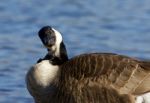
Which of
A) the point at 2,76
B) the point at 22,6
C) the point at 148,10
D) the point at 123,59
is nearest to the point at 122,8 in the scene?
the point at 148,10

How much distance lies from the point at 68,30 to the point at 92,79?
5.60 m

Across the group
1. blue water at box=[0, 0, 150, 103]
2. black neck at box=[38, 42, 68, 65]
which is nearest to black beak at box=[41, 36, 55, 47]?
black neck at box=[38, 42, 68, 65]

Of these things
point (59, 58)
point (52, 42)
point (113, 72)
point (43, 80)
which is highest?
point (52, 42)

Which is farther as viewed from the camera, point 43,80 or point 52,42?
point 52,42

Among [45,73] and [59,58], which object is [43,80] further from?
[59,58]

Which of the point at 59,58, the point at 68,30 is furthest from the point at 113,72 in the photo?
the point at 68,30

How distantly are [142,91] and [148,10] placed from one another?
7487 millimetres

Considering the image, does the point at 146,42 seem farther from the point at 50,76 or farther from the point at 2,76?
the point at 50,76

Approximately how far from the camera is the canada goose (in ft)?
31.7

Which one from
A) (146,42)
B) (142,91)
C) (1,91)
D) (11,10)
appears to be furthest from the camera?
(11,10)

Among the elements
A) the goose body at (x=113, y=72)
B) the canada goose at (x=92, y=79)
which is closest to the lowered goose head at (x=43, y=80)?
the canada goose at (x=92, y=79)

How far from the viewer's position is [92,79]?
9688 mm

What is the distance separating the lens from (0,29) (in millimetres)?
15180

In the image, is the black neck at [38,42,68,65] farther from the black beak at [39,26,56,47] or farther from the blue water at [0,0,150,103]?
the blue water at [0,0,150,103]
